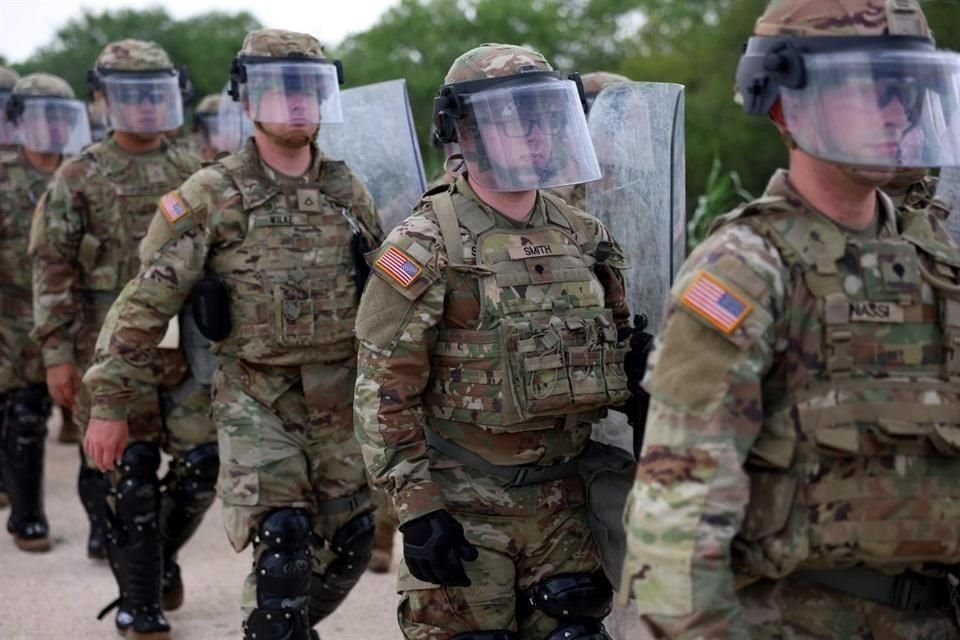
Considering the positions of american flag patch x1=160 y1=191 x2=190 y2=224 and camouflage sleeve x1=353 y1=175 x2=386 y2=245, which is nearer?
american flag patch x1=160 y1=191 x2=190 y2=224

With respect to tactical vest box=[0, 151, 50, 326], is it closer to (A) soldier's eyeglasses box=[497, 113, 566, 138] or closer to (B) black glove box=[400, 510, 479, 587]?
(A) soldier's eyeglasses box=[497, 113, 566, 138]

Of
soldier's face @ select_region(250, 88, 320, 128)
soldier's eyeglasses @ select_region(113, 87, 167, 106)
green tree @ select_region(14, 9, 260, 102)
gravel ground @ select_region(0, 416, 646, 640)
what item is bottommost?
gravel ground @ select_region(0, 416, 646, 640)

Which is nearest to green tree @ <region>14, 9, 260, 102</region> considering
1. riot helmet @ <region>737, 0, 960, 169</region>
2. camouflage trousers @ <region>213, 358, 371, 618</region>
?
camouflage trousers @ <region>213, 358, 371, 618</region>

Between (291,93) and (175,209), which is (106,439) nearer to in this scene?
(175,209)

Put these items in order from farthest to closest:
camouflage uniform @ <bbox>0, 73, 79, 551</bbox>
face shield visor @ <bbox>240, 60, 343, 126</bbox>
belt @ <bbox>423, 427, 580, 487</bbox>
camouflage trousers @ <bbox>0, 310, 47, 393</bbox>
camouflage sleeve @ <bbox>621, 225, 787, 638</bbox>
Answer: camouflage trousers @ <bbox>0, 310, 47, 393</bbox>, camouflage uniform @ <bbox>0, 73, 79, 551</bbox>, face shield visor @ <bbox>240, 60, 343, 126</bbox>, belt @ <bbox>423, 427, 580, 487</bbox>, camouflage sleeve @ <bbox>621, 225, 787, 638</bbox>

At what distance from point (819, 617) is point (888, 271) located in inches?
25.8

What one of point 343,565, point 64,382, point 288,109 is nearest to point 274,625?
point 343,565

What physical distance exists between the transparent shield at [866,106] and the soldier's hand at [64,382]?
462 centimetres

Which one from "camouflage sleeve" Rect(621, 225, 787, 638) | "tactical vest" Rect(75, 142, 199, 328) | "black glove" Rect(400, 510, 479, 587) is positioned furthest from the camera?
"tactical vest" Rect(75, 142, 199, 328)

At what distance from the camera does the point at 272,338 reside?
4.86 meters

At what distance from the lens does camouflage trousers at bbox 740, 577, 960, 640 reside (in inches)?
106

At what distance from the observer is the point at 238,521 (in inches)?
188

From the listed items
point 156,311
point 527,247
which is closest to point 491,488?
point 527,247

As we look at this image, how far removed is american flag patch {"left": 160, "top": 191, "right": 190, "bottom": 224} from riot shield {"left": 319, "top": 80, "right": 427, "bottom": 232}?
74 cm
